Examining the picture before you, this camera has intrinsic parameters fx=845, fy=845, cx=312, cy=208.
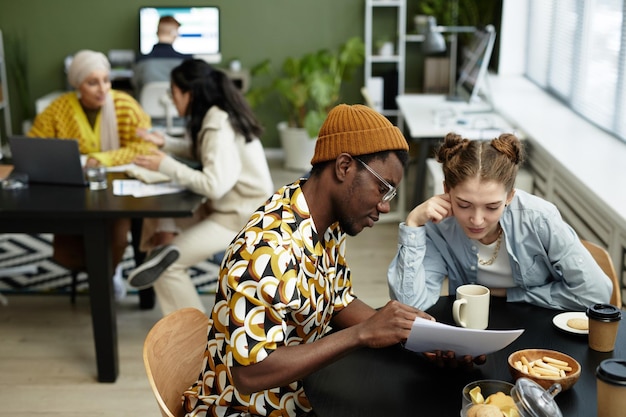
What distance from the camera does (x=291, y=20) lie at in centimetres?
683

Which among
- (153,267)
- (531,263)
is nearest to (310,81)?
(153,267)

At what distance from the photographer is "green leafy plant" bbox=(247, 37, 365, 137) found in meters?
6.29

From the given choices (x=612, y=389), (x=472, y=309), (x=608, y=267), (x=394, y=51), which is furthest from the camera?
(x=394, y=51)

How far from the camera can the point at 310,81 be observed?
20.8ft

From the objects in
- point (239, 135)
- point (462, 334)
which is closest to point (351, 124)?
point (462, 334)

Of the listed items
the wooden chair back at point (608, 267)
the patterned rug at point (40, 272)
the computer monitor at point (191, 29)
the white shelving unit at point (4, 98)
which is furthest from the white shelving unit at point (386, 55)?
the wooden chair back at point (608, 267)

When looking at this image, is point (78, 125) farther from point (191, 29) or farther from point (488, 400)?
point (191, 29)

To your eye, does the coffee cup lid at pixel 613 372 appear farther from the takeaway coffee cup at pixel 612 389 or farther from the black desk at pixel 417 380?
the black desk at pixel 417 380

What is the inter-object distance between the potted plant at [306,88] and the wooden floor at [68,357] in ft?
6.84

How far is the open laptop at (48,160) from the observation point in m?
3.30

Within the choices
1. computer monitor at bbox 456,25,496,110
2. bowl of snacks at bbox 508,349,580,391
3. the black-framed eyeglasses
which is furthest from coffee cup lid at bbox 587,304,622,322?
computer monitor at bbox 456,25,496,110

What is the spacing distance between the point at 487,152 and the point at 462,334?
2.06 ft

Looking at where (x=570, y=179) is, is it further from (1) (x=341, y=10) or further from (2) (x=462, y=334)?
(1) (x=341, y=10)

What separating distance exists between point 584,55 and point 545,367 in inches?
132
